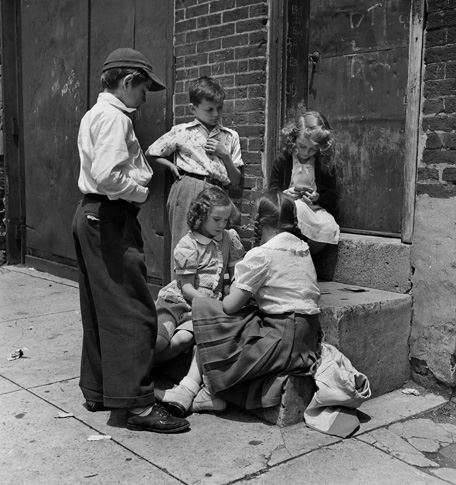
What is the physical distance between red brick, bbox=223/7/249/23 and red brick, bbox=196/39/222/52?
175 millimetres

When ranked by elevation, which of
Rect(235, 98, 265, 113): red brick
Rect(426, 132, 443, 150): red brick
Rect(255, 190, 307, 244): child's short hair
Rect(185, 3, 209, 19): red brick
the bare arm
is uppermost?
Rect(185, 3, 209, 19): red brick

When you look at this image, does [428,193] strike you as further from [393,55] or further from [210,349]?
[210,349]

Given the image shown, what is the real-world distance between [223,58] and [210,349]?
253cm

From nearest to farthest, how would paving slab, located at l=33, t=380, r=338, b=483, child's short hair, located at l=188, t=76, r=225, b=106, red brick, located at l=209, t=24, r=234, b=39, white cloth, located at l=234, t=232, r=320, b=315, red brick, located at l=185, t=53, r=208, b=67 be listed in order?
paving slab, located at l=33, t=380, r=338, b=483
white cloth, located at l=234, t=232, r=320, b=315
child's short hair, located at l=188, t=76, r=225, b=106
red brick, located at l=209, t=24, r=234, b=39
red brick, located at l=185, t=53, r=208, b=67

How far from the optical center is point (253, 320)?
3.74 metres

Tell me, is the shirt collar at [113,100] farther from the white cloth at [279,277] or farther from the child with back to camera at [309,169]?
the child with back to camera at [309,169]

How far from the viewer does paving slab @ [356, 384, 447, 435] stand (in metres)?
3.77

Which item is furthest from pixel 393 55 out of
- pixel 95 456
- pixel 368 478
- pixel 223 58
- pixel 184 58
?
pixel 95 456

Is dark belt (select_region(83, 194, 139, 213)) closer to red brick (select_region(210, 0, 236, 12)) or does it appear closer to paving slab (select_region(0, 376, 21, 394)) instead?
paving slab (select_region(0, 376, 21, 394))

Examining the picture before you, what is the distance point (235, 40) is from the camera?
516cm

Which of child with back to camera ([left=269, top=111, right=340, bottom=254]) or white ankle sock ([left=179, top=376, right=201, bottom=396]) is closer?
white ankle sock ([left=179, top=376, right=201, bottom=396])

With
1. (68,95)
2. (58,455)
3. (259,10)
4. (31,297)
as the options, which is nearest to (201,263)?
(58,455)

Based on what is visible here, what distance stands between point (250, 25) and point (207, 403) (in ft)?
9.11

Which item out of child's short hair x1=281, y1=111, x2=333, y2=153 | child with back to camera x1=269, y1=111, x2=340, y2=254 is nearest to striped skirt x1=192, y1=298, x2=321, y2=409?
child with back to camera x1=269, y1=111, x2=340, y2=254
